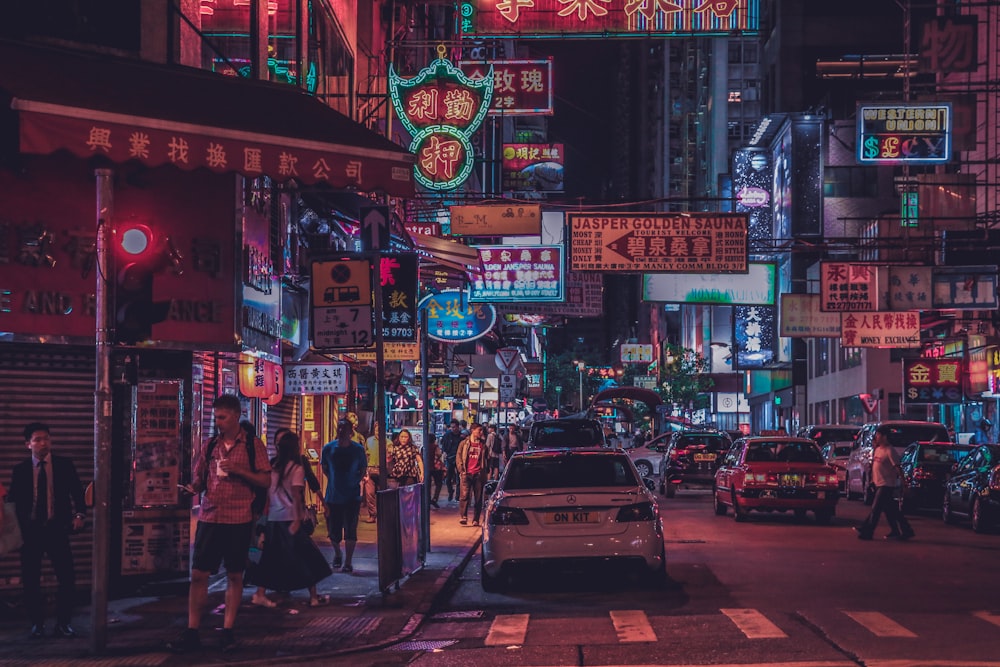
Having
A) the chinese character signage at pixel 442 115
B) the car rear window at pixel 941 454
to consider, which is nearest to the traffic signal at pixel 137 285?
the chinese character signage at pixel 442 115

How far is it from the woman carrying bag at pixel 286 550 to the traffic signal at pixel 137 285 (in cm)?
306

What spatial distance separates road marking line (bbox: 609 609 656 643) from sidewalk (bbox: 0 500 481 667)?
5.94 feet

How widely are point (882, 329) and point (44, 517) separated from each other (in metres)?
31.1

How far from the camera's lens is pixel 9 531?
10688 millimetres

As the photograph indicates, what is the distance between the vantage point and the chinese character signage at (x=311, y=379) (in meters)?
21.9

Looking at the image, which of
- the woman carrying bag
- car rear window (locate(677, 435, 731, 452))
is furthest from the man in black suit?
car rear window (locate(677, 435, 731, 452))

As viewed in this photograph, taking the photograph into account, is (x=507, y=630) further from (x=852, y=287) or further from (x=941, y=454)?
(x=852, y=287)

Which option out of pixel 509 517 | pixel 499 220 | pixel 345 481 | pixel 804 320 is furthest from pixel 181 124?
pixel 804 320

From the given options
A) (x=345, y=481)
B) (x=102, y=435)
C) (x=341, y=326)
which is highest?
(x=341, y=326)

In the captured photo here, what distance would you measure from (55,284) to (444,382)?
82.8 feet

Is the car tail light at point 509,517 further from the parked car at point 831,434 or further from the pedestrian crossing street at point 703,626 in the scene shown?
the parked car at point 831,434

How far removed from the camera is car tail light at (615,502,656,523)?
1334 centimetres

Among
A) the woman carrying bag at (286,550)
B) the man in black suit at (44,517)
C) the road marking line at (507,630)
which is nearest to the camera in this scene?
the road marking line at (507,630)

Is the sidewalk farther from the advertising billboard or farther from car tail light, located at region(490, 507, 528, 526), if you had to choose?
the advertising billboard
